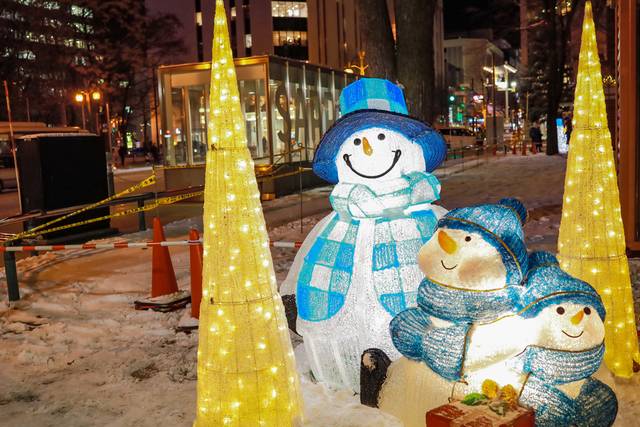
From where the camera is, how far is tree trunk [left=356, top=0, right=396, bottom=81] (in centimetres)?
1009

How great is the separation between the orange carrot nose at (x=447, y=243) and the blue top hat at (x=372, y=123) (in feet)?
3.61

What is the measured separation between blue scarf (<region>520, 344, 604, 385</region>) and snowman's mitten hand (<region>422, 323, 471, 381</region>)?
0.33m

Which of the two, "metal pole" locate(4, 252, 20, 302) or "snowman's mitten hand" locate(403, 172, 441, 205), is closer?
"snowman's mitten hand" locate(403, 172, 441, 205)

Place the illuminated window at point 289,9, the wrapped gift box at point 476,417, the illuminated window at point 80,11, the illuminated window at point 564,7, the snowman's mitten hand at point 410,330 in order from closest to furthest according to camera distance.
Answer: the wrapped gift box at point 476,417 → the snowman's mitten hand at point 410,330 → the illuminated window at point 564,7 → the illuminated window at point 80,11 → the illuminated window at point 289,9

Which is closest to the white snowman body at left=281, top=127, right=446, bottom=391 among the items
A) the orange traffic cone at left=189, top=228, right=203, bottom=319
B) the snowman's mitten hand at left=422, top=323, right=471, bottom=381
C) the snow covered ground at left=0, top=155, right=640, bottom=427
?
the snow covered ground at left=0, top=155, right=640, bottom=427

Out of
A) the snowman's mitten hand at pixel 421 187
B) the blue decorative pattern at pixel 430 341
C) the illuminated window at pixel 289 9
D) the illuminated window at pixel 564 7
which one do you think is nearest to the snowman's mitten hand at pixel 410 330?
the blue decorative pattern at pixel 430 341

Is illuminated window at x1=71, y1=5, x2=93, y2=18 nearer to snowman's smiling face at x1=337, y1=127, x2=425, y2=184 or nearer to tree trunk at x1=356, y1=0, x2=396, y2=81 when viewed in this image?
tree trunk at x1=356, y1=0, x2=396, y2=81

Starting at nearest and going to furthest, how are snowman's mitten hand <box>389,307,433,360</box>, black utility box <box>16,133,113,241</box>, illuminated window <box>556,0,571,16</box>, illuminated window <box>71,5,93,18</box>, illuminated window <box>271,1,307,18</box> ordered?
snowman's mitten hand <box>389,307,433,360</box>
black utility box <box>16,133,113,241</box>
illuminated window <box>556,0,571,16</box>
illuminated window <box>71,5,93,18</box>
illuminated window <box>271,1,307,18</box>

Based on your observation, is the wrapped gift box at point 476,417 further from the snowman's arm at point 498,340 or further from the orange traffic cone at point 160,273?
the orange traffic cone at point 160,273

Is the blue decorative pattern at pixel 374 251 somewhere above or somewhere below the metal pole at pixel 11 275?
above

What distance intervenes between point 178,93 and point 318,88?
189 inches

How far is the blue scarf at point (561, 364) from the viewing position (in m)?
3.21

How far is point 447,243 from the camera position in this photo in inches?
131

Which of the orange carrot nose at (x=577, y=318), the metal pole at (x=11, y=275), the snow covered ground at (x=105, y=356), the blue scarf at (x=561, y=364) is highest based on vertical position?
the orange carrot nose at (x=577, y=318)
